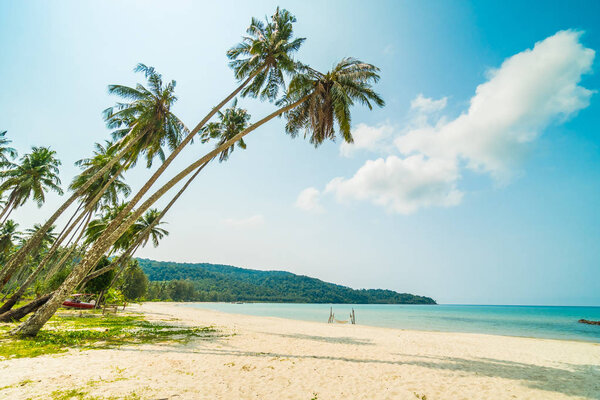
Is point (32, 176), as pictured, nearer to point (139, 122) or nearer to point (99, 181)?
point (99, 181)

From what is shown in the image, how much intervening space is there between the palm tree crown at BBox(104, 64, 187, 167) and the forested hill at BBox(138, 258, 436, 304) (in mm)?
109333

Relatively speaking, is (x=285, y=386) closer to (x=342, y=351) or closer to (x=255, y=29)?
(x=342, y=351)

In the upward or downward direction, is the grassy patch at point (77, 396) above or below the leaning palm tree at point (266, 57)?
below

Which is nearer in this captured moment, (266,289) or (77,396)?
(77,396)

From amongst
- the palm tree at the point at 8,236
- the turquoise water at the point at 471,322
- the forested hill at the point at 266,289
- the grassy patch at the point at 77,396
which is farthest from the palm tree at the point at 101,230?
the forested hill at the point at 266,289

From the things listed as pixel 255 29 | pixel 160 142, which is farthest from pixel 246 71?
pixel 160 142

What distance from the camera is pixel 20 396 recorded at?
444cm

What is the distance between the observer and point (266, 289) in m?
140

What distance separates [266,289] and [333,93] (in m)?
139

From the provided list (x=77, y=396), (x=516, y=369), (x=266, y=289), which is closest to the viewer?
(x=77, y=396)

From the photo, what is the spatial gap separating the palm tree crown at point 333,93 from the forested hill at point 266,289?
114789mm

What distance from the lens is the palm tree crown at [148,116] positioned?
14016mm

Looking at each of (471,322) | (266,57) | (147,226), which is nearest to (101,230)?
(147,226)

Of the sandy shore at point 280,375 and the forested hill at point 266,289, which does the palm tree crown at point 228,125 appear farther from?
the forested hill at point 266,289
